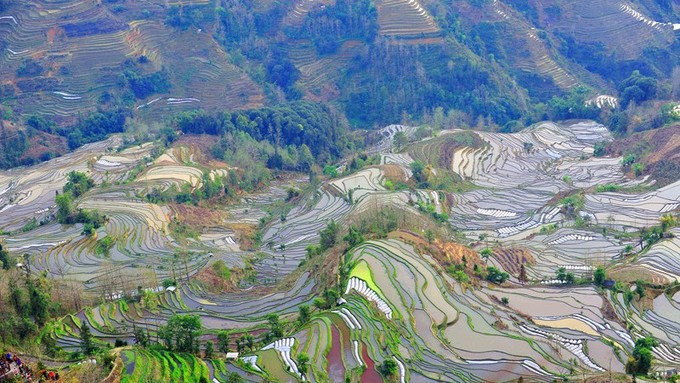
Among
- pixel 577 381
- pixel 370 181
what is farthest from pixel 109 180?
pixel 577 381

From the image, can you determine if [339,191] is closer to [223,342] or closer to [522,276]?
[522,276]

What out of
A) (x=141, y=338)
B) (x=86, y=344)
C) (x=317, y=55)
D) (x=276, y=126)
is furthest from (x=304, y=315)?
(x=317, y=55)

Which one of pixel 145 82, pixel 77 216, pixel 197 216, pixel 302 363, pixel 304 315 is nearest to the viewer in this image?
pixel 302 363

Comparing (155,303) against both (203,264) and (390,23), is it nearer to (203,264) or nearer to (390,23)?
(203,264)

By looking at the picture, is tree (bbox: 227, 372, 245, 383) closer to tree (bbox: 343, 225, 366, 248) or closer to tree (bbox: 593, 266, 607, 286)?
tree (bbox: 343, 225, 366, 248)

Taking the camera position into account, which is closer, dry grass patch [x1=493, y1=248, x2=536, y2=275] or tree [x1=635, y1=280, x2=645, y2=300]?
tree [x1=635, y1=280, x2=645, y2=300]

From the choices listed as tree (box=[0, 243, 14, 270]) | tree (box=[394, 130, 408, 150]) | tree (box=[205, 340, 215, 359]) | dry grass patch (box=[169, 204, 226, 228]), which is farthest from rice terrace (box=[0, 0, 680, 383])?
tree (box=[0, 243, 14, 270])
